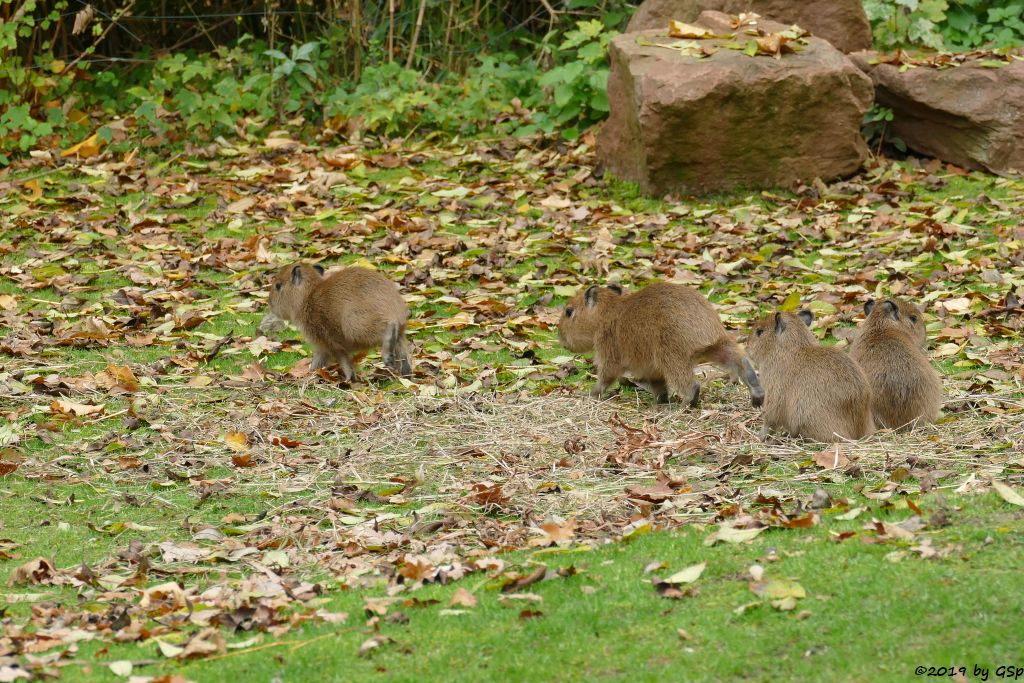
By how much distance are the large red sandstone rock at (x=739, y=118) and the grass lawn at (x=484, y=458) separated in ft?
0.99

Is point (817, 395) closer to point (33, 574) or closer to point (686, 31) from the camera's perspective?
point (33, 574)

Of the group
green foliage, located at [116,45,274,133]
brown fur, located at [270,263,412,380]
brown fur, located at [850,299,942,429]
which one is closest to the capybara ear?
brown fur, located at [850,299,942,429]

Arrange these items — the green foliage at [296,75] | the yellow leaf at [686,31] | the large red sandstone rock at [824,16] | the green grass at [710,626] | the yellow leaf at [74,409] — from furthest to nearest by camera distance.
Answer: the green foliage at [296,75] < the large red sandstone rock at [824,16] < the yellow leaf at [686,31] < the yellow leaf at [74,409] < the green grass at [710,626]

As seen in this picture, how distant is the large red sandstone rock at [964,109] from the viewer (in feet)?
40.6

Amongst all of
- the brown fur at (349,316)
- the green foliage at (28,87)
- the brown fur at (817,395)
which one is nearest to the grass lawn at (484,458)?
the brown fur at (817,395)

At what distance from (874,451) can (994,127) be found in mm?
7067

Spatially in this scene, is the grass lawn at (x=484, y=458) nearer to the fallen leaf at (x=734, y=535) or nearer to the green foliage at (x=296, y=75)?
the fallen leaf at (x=734, y=535)

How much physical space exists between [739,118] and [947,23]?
11.7 feet

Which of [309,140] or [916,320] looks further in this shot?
[309,140]

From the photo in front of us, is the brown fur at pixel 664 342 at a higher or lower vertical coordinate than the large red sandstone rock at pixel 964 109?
lower

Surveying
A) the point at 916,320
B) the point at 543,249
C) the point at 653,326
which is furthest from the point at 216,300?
the point at 916,320

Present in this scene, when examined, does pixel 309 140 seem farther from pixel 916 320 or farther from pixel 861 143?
pixel 916 320

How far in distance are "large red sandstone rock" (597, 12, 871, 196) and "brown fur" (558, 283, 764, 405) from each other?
4321 millimetres

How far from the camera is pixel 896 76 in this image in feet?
41.9
